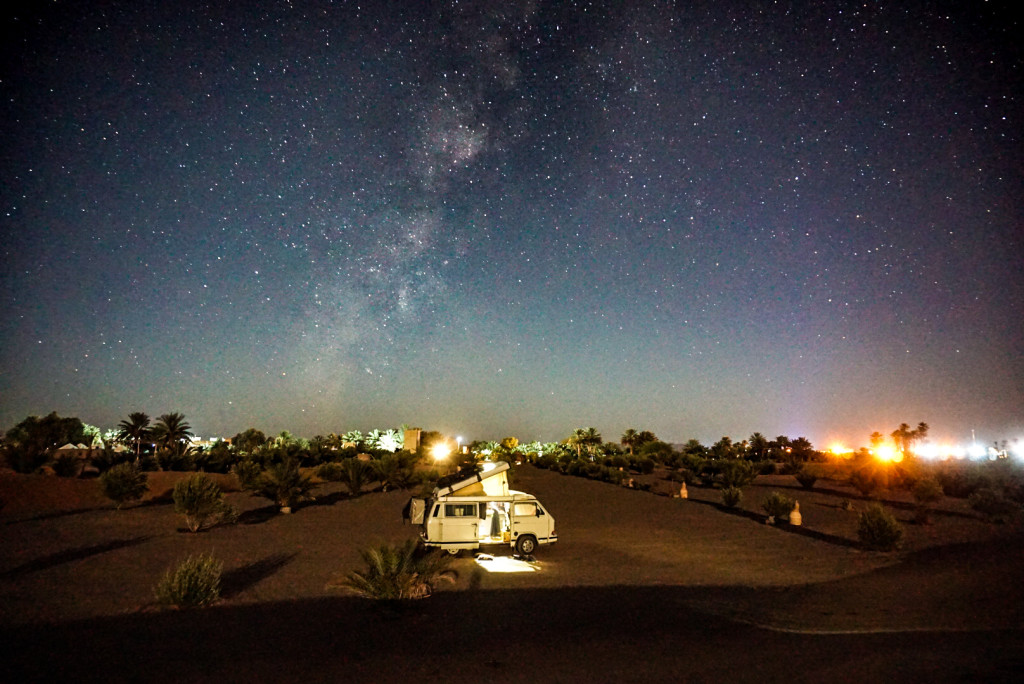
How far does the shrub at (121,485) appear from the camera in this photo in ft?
92.0

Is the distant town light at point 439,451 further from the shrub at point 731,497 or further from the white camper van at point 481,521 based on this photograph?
the white camper van at point 481,521

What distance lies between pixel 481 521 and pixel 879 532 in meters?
13.0

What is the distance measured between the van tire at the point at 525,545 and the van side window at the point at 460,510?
1.55 metres

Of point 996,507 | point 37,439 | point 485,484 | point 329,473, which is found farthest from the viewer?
point 37,439

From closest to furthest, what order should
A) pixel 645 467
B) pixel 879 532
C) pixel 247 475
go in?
pixel 879 532
pixel 247 475
pixel 645 467

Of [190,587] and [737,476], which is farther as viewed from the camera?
[737,476]

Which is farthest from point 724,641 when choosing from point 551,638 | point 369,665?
point 369,665

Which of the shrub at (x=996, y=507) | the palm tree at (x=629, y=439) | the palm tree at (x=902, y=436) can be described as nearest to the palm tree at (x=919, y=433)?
the palm tree at (x=902, y=436)

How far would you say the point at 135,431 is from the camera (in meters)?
80.1

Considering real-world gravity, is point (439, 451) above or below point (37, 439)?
below

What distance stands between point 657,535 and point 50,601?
19205 mm

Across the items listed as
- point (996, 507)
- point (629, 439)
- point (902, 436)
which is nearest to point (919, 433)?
point (902, 436)

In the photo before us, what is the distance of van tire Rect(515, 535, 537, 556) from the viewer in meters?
17.7

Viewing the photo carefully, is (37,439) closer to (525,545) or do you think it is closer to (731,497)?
(525,545)
